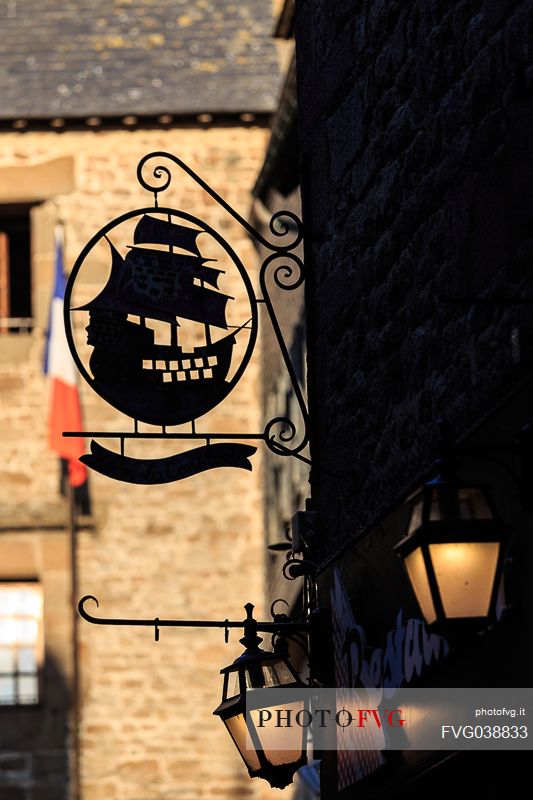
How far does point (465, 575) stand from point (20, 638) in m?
13.1

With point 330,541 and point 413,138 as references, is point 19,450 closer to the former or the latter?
point 330,541

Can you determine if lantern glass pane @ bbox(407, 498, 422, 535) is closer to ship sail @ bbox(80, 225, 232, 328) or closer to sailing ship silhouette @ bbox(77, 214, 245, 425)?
sailing ship silhouette @ bbox(77, 214, 245, 425)

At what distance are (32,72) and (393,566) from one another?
1313 centimetres

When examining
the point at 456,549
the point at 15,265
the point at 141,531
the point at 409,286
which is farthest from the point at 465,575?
the point at 15,265

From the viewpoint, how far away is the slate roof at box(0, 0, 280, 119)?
18.2m

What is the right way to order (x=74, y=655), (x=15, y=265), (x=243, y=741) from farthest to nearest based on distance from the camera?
(x=15, y=265)
(x=74, y=655)
(x=243, y=741)

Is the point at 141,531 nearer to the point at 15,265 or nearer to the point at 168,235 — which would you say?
the point at 15,265

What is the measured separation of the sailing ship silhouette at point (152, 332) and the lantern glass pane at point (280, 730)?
116cm

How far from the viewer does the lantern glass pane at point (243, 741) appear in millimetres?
7068

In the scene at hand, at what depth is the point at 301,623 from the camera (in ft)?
24.0

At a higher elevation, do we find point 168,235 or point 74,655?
point 74,655

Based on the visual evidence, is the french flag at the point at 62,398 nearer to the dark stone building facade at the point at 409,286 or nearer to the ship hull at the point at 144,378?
the dark stone building facade at the point at 409,286

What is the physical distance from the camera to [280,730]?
7.04 meters

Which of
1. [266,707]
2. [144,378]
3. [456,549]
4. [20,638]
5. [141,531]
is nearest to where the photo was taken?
[456,549]
